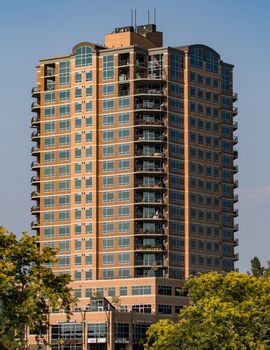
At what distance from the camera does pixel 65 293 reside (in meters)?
102

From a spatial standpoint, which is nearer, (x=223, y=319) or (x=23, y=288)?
(x=23, y=288)

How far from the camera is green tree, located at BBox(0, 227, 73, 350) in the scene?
3917 inches

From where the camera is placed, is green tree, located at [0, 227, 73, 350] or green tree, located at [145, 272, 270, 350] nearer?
green tree, located at [0, 227, 73, 350]

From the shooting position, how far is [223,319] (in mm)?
137750

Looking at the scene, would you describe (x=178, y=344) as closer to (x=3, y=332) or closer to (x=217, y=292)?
(x=217, y=292)

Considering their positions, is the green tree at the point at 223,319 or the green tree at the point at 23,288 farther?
the green tree at the point at 223,319

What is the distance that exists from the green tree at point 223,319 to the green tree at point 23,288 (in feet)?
127

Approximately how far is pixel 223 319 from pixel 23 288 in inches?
1662

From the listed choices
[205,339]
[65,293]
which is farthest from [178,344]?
[65,293]

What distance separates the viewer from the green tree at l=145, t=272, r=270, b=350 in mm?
136625

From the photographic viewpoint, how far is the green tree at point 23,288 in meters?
99.5

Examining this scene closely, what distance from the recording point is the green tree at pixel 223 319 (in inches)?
5379

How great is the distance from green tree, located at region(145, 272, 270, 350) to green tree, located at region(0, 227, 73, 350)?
38778 millimetres

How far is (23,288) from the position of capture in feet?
332
